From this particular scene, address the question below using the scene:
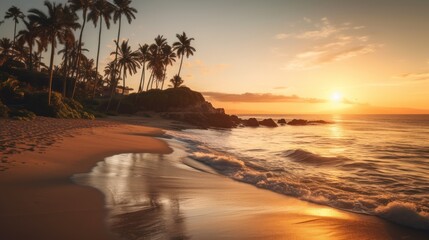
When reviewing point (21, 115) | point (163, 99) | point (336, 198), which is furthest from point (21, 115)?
point (163, 99)

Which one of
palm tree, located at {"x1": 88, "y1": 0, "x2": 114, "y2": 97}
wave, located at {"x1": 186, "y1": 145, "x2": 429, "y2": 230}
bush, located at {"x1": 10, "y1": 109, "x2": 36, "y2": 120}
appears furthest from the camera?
palm tree, located at {"x1": 88, "y1": 0, "x2": 114, "y2": 97}

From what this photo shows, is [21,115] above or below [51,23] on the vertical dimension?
below

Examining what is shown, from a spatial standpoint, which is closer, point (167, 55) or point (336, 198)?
point (336, 198)

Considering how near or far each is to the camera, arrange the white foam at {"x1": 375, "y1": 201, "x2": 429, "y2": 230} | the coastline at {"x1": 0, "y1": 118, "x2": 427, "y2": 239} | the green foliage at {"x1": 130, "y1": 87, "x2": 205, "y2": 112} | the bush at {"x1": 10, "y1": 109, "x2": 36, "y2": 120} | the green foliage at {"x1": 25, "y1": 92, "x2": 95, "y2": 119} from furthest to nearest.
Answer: the green foliage at {"x1": 130, "y1": 87, "x2": 205, "y2": 112} → the green foliage at {"x1": 25, "y1": 92, "x2": 95, "y2": 119} → the bush at {"x1": 10, "y1": 109, "x2": 36, "y2": 120} → the white foam at {"x1": 375, "y1": 201, "x2": 429, "y2": 230} → the coastline at {"x1": 0, "y1": 118, "x2": 427, "y2": 239}

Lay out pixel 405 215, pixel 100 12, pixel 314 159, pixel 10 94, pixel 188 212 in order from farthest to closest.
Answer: pixel 100 12
pixel 10 94
pixel 314 159
pixel 405 215
pixel 188 212

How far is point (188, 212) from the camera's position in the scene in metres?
5.01

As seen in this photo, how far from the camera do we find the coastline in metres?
3.85

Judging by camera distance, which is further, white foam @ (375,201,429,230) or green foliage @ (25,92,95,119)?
green foliage @ (25,92,95,119)

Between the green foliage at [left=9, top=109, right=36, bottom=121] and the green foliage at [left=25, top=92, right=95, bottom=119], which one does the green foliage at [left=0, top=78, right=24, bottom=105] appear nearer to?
the green foliage at [left=25, top=92, right=95, bottom=119]

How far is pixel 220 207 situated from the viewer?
18.4ft

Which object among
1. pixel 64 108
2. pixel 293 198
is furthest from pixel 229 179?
pixel 64 108

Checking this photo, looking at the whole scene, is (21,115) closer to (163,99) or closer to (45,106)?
(45,106)

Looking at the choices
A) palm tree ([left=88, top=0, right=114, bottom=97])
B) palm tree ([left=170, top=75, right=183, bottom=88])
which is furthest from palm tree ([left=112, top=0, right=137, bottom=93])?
palm tree ([left=170, top=75, right=183, bottom=88])

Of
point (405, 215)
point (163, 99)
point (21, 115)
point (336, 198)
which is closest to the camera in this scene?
point (405, 215)
